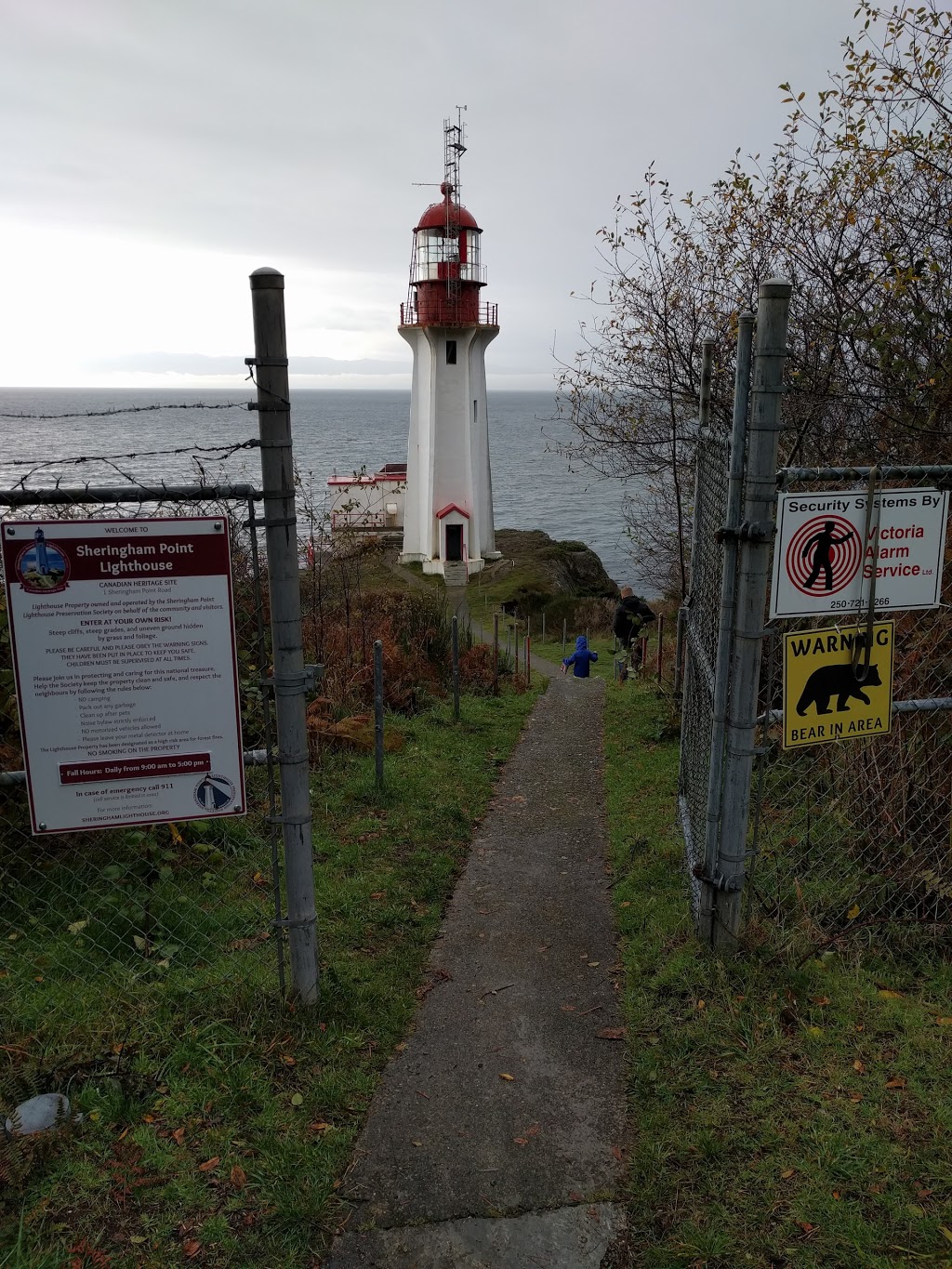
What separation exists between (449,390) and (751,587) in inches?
1073

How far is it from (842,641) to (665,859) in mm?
2722

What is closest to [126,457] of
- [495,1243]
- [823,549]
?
[823,549]

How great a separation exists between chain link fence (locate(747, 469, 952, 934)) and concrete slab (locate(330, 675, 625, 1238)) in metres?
1.14

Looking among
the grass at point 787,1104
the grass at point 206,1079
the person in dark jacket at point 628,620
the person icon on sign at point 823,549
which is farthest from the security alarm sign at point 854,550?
the person in dark jacket at point 628,620

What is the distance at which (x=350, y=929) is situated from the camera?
5.28 m

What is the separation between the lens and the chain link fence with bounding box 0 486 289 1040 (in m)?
4.11

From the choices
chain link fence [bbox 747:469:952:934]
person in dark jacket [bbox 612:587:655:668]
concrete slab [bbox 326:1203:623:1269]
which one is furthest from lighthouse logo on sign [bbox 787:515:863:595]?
person in dark jacket [bbox 612:587:655:668]

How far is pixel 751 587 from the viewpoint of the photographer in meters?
4.00

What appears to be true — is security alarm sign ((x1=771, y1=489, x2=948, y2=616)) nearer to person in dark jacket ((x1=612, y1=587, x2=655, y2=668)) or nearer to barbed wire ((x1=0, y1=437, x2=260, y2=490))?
barbed wire ((x1=0, y1=437, x2=260, y2=490))

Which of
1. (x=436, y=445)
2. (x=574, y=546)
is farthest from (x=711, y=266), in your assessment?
(x=574, y=546)

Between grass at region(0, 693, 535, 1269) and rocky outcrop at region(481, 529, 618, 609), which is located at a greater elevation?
grass at region(0, 693, 535, 1269)

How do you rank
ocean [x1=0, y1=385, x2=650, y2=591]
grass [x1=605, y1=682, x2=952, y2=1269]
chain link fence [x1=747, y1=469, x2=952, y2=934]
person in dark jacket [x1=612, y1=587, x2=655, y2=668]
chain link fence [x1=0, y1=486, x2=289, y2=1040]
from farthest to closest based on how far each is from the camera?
ocean [x1=0, y1=385, x2=650, y2=591], person in dark jacket [x1=612, y1=587, x2=655, y2=668], chain link fence [x1=747, y1=469, x2=952, y2=934], chain link fence [x1=0, y1=486, x2=289, y2=1040], grass [x1=605, y1=682, x2=952, y2=1269]

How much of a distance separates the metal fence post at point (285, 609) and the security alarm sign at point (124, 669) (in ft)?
0.75

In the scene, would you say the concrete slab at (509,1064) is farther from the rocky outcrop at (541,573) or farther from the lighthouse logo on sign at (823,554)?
the rocky outcrop at (541,573)
